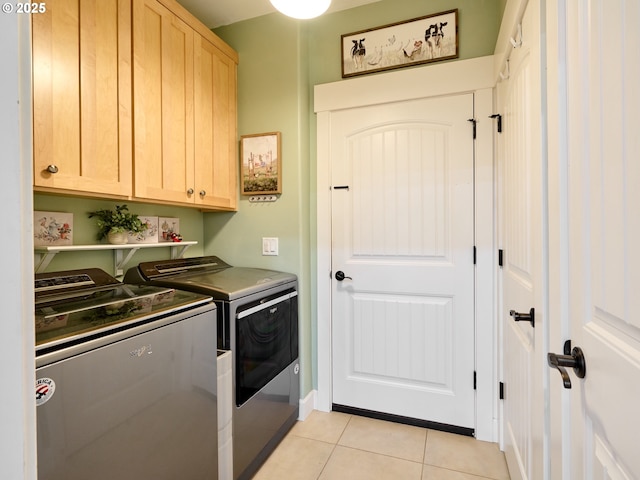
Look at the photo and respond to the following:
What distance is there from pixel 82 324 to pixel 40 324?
4.4 inches

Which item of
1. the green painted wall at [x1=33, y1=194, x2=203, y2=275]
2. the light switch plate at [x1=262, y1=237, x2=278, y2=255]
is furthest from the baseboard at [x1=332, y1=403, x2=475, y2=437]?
the green painted wall at [x1=33, y1=194, x2=203, y2=275]

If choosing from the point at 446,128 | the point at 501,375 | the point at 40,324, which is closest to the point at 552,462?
the point at 501,375

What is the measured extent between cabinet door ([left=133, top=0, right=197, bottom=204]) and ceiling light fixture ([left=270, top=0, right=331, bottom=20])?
1.90 feet

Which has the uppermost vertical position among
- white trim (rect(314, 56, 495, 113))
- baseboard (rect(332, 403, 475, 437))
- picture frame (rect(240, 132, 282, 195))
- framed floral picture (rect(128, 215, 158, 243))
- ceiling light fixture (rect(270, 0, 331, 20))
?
ceiling light fixture (rect(270, 0, 331, 20))

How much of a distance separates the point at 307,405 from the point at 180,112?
1967mm

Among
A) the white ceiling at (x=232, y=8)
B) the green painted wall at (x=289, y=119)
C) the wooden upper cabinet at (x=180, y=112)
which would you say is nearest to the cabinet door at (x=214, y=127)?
the wooden upper cabinet at (x=180, y=112)

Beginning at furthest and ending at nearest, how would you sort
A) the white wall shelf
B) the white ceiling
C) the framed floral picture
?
1. the white ceiling
2. the framed floral picture
3. the white wall shelf

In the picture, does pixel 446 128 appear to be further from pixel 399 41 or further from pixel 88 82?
pixel 88 82

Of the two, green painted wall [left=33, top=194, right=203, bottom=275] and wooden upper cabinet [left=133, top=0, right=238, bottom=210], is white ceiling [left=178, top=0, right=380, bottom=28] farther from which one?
green painted wall [left=33, top=194, right=203, bottom=275]

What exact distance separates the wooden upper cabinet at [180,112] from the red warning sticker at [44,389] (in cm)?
93

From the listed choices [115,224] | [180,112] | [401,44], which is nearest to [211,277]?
[115,224]

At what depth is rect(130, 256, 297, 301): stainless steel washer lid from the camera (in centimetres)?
158

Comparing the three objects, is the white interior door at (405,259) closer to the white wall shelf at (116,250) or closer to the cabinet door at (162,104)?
the cabinet door at (162,104)

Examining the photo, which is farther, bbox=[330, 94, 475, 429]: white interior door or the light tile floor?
bbox=[330, 94, 475, 429]: white interior door
